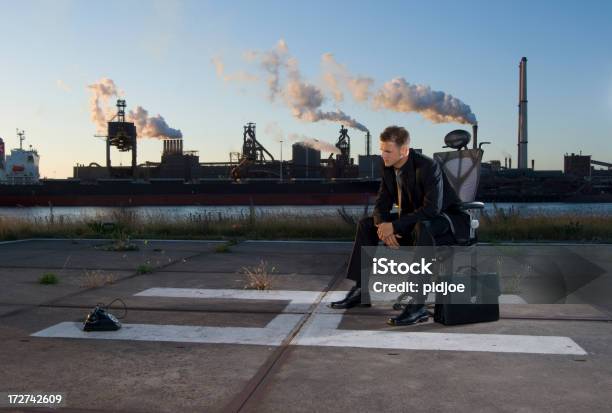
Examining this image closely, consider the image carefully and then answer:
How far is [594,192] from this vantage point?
74938mm

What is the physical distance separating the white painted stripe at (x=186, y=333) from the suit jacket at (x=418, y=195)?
44.6 inches

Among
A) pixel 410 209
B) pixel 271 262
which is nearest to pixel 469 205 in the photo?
pixel 410 209

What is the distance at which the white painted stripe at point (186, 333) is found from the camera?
385 centimetres

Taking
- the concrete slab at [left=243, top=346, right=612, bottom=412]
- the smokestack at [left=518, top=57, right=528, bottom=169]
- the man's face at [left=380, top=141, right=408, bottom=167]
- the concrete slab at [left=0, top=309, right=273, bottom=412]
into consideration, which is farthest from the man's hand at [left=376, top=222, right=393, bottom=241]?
the smokestack at [left=518, top=57, right=528, bottom=169]

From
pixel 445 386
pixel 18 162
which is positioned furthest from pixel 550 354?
pixel 18 162

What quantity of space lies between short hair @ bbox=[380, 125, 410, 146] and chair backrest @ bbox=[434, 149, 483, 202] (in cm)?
50

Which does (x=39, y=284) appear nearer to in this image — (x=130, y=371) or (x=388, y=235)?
(x=130, y=371)

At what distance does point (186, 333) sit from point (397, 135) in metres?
2.11

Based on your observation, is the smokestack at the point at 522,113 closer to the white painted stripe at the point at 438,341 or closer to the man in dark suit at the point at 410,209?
the man in dark suit at the point at 410,209

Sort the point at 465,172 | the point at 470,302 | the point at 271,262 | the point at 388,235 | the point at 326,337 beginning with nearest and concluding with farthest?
the point at 326,337 < the point at 470,302 < the point at 388,235 < the point at 465,172 < the point at 271,262

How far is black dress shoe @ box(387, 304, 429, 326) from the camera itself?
4188 millimetres

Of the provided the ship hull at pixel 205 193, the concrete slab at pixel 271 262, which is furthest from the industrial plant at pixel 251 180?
the concrete slab at pixel 271 262

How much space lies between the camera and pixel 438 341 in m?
3.77

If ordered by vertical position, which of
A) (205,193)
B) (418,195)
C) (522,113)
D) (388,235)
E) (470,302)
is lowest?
(205,193)
